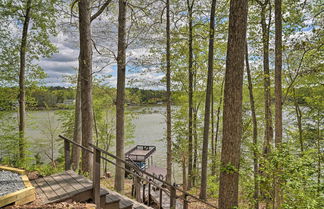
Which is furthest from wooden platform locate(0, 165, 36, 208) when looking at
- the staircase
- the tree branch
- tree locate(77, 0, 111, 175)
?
the tree branch

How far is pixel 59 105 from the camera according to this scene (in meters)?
14.6

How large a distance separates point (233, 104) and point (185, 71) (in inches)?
292

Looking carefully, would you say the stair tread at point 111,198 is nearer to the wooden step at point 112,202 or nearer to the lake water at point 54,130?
the wooden step at point 112,202

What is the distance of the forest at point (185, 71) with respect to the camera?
3631 mm

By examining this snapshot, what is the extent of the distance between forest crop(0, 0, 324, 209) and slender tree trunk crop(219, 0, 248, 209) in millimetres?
18

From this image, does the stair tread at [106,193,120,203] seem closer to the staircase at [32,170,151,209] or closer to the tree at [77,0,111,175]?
the staircase at [32,170,151,209]

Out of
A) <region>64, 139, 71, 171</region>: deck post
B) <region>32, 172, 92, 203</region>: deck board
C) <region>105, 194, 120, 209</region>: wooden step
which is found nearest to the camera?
<region>32, 172, 92, 203</region>: deck board

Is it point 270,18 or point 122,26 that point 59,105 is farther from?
point 270,18

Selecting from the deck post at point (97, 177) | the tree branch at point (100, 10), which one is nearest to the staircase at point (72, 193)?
the deck post at point (97, 177)

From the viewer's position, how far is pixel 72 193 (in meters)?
3.12

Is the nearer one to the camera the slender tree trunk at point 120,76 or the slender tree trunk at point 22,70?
the slender tree trunk at point 120,76

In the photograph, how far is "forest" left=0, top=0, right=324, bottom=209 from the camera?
3.63m

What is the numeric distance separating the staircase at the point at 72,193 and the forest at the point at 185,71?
125 centimetres

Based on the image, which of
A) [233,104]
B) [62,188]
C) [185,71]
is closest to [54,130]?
[185,71]
